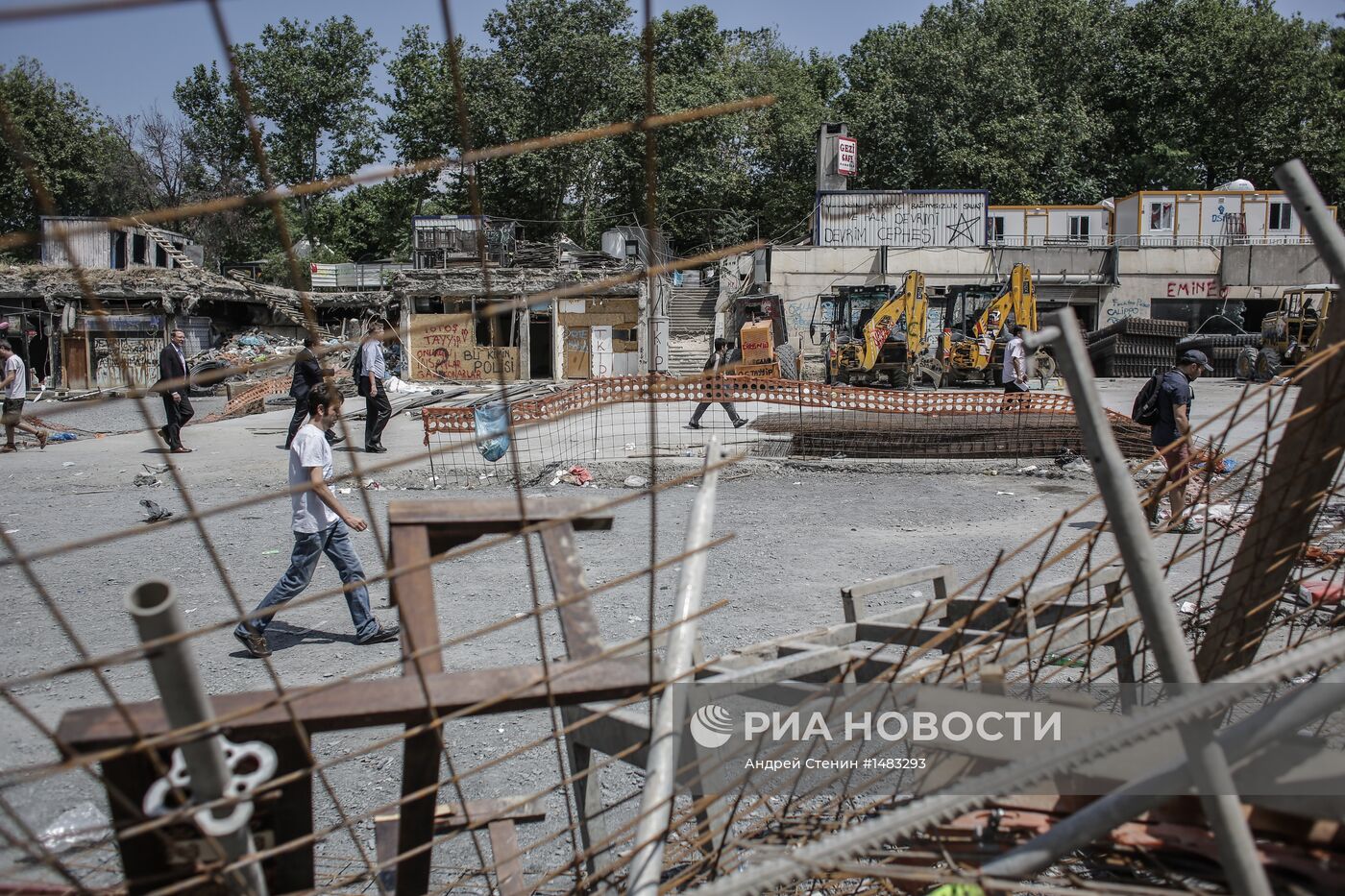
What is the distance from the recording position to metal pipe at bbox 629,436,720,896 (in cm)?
177

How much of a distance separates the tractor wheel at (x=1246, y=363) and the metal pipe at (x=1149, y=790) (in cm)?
2514

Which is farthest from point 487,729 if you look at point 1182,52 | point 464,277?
point 1182,52

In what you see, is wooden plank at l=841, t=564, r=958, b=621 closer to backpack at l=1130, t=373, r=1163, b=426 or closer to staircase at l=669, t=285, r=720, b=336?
backpack at l=1130, t=373, r=1163, b=426

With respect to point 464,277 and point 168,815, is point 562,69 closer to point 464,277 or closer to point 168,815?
point 464,277

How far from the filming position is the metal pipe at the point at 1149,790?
146 centimetres

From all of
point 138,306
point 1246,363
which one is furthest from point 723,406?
point 138,306

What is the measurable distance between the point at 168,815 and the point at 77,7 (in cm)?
104

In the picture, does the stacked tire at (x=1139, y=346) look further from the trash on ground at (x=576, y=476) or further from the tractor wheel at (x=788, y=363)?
the trash on ground at (x=576, y=476)

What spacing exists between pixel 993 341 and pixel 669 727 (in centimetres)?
2253

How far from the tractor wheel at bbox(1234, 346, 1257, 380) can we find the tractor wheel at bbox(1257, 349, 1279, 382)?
0.16 meters

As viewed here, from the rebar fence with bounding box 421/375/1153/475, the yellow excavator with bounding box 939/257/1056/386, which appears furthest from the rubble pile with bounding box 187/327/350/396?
the yellow excavator with bounding box 939/257/1056/386

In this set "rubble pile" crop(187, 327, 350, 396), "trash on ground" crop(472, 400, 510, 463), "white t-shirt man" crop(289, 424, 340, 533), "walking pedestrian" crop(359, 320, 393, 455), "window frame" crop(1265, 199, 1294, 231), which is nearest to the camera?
"white t-shirt man" crop(289, 424, 340, 533)

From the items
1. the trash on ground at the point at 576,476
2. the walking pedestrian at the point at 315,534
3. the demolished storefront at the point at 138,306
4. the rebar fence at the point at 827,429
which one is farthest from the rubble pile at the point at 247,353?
the walking pedestrian at the point at 315,534

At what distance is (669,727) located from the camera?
1.97m
